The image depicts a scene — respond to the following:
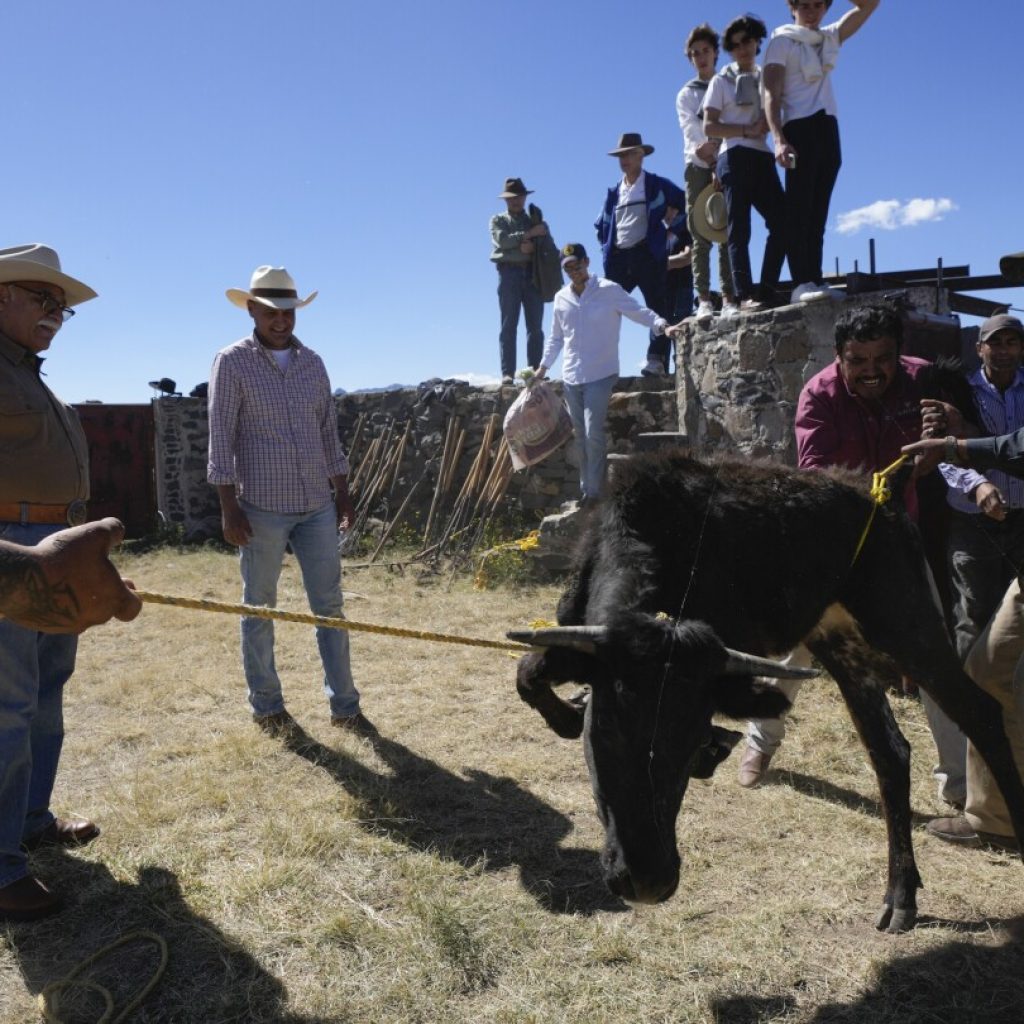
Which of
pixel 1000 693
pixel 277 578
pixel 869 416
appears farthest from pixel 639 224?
pixel 1000 693

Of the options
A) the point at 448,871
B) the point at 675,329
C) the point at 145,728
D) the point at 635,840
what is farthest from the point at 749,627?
the point at 675,329

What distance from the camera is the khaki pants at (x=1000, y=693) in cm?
319

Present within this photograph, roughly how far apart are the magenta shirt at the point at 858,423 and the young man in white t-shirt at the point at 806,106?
243cm

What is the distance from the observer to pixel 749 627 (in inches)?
111

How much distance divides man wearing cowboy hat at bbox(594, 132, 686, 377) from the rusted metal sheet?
8238 millimetres

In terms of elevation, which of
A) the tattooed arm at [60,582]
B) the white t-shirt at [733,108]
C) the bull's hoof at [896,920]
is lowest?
the bull's hoof at [896,920]

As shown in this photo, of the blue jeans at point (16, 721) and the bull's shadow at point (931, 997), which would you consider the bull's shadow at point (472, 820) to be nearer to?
the bull's shadow at point (931, 997)

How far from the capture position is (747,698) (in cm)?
242

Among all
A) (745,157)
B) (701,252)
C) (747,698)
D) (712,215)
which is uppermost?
(745,157)

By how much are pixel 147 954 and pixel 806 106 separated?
648cm

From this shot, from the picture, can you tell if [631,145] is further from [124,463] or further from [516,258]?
[124,463]

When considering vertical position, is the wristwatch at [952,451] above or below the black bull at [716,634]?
above

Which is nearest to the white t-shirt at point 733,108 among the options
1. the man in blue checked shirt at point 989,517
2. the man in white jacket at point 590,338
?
the man in white jacket at point 590,338

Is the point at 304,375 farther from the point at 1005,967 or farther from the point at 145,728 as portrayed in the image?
the point at 1005,967
